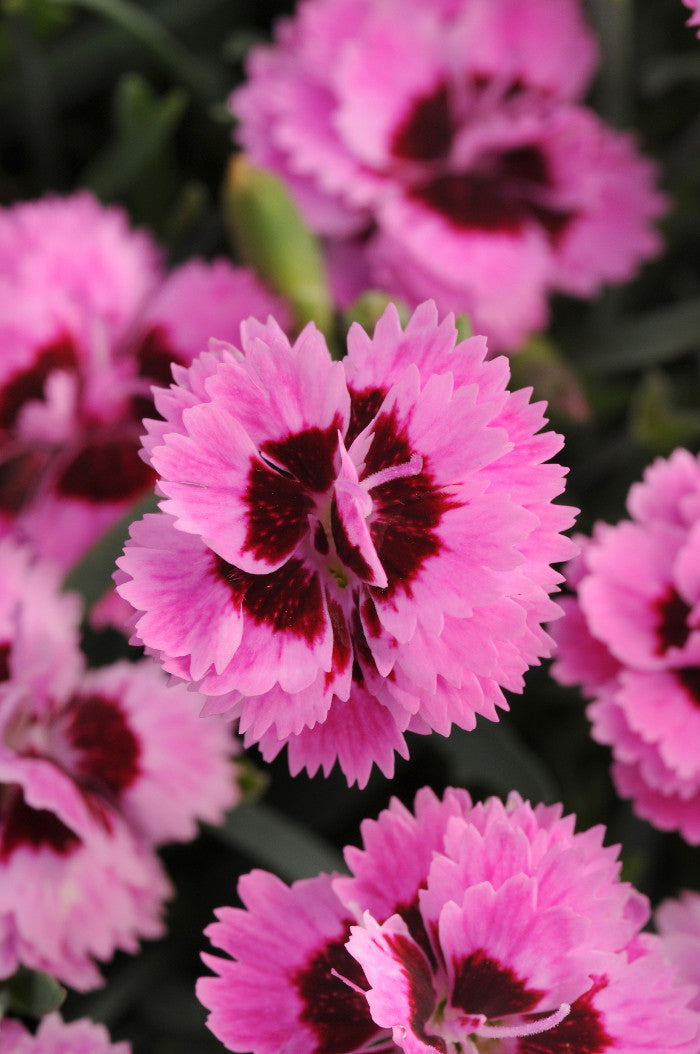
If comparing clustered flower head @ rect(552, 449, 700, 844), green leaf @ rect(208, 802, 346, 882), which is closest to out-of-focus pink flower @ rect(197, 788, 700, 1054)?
clustered flower head @ rect(552, 449, 700, 844)

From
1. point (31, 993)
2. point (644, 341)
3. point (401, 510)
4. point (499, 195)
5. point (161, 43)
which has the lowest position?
point (31, 993)

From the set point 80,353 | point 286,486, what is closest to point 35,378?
point 80,353

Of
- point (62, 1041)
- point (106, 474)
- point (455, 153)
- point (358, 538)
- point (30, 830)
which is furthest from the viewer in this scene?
point (455, 153)

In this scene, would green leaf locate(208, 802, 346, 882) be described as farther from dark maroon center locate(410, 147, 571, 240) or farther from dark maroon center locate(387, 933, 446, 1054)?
dark maroon center locate(410, 147, 571, 240)

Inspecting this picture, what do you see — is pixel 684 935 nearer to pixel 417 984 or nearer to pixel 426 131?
pixel 417 984

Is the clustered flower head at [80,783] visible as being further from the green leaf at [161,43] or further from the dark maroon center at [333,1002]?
the green leaf at [161,43]

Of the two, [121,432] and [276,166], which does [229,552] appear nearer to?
[121,432]

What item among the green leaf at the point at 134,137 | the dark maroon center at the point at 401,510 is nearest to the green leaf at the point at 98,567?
the dark maroon center at the point at 401,510
